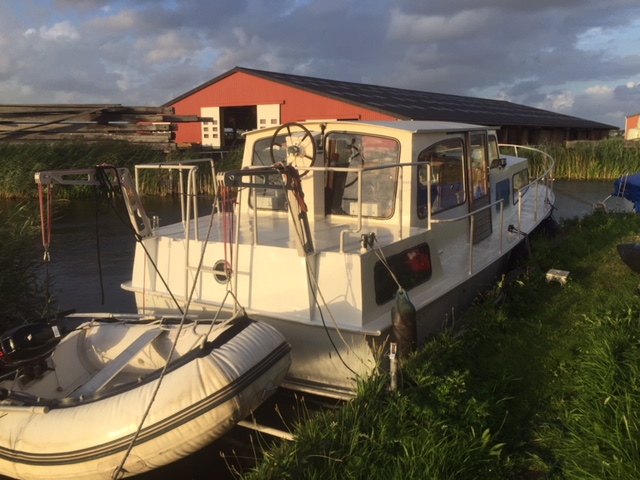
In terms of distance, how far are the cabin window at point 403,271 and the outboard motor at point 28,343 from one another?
301cm

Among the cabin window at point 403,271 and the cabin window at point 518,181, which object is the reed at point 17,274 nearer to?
the cabin window at point 403,271

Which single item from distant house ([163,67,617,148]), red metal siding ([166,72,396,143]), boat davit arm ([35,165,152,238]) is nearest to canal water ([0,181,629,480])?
boat davit arm ([35,165,152,238])

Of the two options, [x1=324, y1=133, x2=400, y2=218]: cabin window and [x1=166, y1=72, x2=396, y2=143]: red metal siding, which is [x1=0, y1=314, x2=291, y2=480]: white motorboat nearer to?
[x1=324, y1=133, x2=400, y2=218]: cabin window

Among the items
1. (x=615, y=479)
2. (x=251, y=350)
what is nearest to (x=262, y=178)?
(x=251, y=350)

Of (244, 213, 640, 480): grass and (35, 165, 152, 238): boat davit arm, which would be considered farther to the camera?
(35, 165, 152, 238): boat davit arm

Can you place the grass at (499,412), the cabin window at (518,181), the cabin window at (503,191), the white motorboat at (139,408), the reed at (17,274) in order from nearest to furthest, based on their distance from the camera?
1. the grass at (499,412)
2. the white motorboat at (139,408)
3. the reed at (17,274)
4. the cabin window at (503,191)
5. the cabin window at (518,181)

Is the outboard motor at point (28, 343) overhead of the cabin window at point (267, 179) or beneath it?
beneath

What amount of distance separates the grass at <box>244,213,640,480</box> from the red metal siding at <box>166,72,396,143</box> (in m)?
17.5

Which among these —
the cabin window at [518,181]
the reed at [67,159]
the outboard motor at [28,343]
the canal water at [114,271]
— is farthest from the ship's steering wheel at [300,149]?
the reed at [67,159]

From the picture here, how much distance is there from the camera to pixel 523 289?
699 cm

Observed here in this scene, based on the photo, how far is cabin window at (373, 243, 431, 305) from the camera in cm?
544

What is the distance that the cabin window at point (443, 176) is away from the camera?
6531mm

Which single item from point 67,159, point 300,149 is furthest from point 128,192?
point 67,159

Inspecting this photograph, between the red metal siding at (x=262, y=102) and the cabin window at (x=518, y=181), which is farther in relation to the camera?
the red metal siding at (x=262, y=102)
